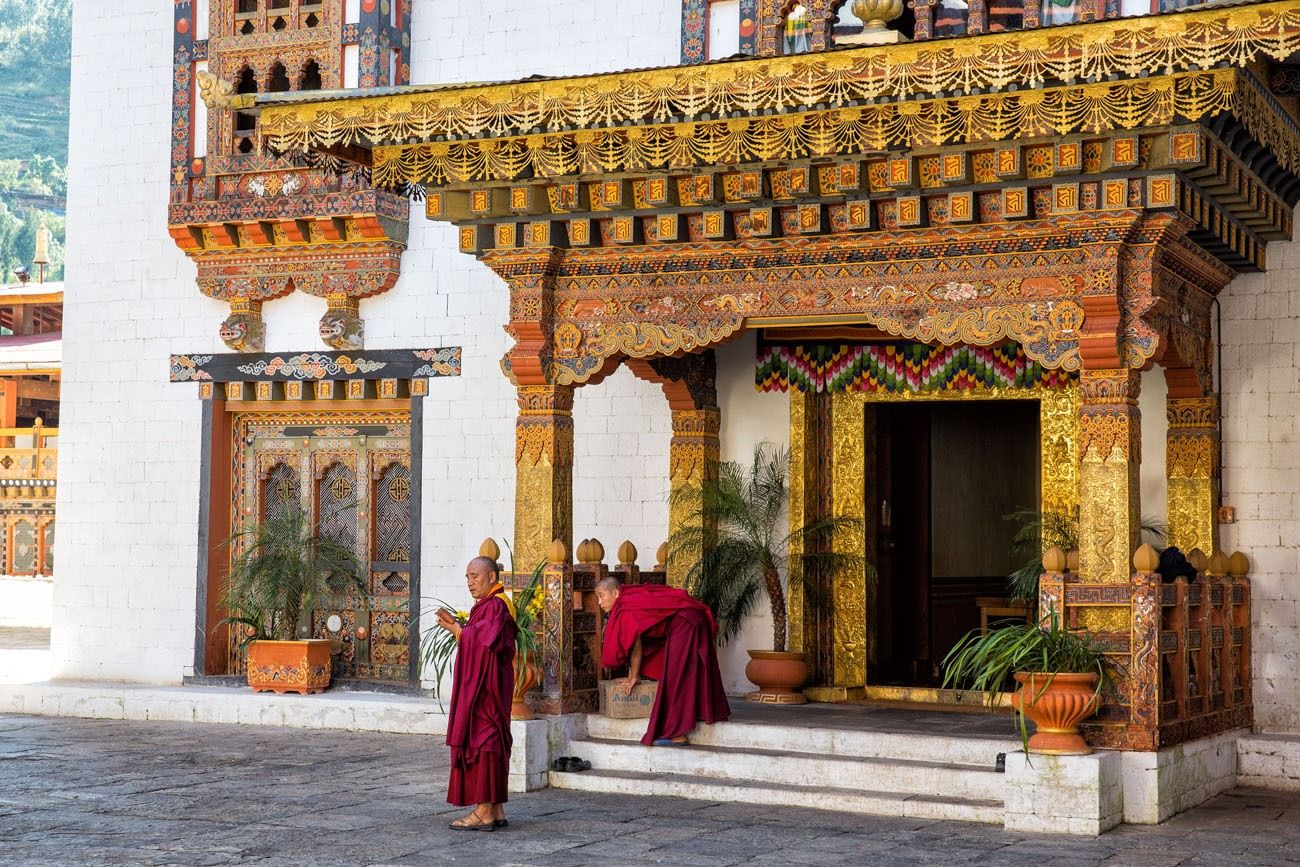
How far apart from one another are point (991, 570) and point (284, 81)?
676 centimetres

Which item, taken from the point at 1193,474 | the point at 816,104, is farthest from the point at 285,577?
the point at 1193,474

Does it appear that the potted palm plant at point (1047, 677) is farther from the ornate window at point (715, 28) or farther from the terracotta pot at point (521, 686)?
the ornate window at point (715, 28)

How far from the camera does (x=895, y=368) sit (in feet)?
33.8

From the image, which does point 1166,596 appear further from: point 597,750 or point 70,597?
point 70,597

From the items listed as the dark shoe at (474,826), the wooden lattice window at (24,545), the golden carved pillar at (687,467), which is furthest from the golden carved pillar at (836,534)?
the wooden lattice window at (24,545)

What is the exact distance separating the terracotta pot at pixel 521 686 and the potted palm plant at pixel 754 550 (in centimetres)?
200

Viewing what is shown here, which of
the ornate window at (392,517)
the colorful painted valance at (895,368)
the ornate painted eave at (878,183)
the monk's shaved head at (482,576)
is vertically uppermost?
the ornate painted eave at (878,183)

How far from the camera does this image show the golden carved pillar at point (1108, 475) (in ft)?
25.0

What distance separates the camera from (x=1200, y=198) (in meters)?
7.80

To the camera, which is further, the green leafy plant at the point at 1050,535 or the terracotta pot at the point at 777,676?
the terracotta pot at the point at 777,676

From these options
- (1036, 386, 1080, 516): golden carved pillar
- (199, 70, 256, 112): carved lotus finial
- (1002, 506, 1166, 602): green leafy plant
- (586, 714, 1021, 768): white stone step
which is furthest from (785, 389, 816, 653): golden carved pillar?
(199, 70, 256, 112): carved lotus finial

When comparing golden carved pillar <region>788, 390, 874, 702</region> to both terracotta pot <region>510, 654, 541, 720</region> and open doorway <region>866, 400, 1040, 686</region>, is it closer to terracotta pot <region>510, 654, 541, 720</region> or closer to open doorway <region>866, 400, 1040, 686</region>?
open doorway <region>866, 400, 1040, 686</region>

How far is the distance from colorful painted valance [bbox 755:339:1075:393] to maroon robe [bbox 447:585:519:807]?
147 inches

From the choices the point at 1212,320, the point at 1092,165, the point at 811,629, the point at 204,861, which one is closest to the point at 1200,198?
the point at 1092,165
